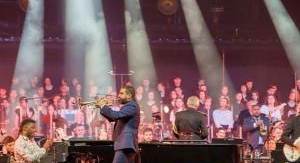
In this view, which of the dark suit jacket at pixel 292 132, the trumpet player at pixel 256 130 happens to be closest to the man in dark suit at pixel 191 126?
the dark suit jacket at pixel 292 132

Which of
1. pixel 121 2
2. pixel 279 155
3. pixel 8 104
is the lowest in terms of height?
pixel 279 155

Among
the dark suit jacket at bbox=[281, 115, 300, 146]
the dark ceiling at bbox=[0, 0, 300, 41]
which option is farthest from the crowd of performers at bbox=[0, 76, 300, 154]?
the dark suit jacket at bbox=[281, 115, 300, 146]

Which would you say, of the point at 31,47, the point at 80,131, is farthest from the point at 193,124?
the point at 31,47

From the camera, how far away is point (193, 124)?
9.96 metres

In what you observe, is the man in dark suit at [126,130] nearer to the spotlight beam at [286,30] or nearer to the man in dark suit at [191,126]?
the man in dark suit at [191,126]

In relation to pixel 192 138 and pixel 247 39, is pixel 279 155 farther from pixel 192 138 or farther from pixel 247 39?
pixel 247 39

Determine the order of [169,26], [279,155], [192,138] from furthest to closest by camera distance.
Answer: [169,26] → [279,155] → [192,138]

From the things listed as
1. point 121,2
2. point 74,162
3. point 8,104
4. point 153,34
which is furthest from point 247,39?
point 74,162

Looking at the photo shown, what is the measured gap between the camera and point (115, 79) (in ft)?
58.9

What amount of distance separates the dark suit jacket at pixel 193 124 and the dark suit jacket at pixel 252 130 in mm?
3404

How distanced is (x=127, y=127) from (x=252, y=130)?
575 cm

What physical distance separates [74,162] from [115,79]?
923 centimetres

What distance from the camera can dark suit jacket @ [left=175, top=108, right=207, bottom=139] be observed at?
32.7 ft

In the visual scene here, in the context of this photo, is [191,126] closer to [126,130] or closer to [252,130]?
[126,130]
